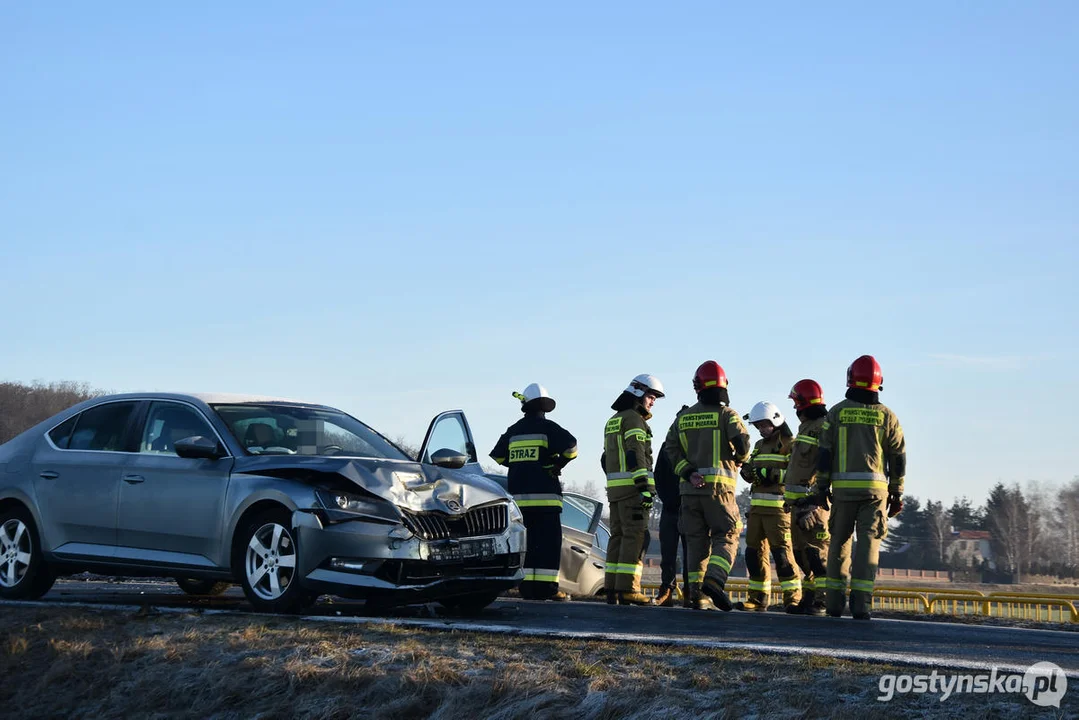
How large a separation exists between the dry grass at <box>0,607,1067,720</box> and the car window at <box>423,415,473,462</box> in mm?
2473

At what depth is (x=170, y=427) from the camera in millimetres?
9805

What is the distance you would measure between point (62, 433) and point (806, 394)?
7.04m

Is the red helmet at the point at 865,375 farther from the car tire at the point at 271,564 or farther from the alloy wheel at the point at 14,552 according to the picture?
the alloy wheel at the point at 14,552

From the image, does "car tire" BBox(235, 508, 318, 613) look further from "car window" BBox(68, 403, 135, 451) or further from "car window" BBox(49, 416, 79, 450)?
"car window" BBox(49, 416, 79, 450)

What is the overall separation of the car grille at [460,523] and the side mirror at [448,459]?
46 cm

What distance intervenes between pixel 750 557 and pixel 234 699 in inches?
282

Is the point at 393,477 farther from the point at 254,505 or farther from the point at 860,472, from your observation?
the point at 860,472

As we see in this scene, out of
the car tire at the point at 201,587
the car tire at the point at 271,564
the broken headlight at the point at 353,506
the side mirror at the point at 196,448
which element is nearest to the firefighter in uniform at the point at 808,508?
the broken headlight at the point at 353,506

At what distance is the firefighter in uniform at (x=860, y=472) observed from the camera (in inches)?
420

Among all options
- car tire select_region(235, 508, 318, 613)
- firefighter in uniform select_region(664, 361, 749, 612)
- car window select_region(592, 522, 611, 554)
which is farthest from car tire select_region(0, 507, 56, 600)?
car window select_region(592, 522, 611, 554)

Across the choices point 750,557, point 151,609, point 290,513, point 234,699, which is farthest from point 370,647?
point 750,557

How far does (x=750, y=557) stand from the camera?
12.6m

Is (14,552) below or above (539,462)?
below

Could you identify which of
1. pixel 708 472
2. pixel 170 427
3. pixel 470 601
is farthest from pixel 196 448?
pixel 708 472
